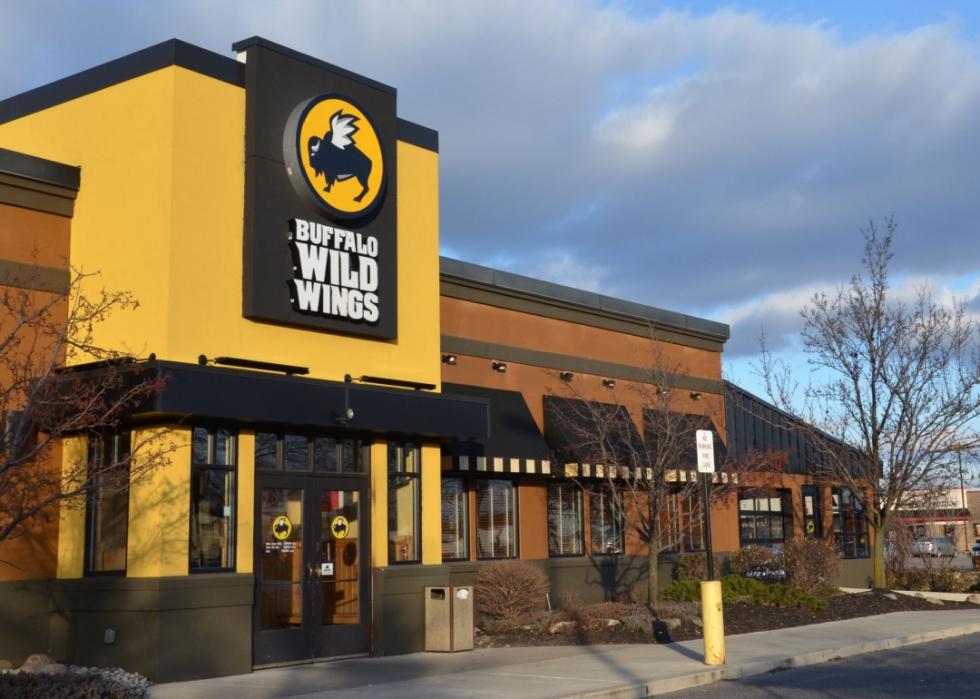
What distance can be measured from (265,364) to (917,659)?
10.00 meters

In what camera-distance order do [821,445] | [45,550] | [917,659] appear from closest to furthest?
[45,550], [917,659], [821,445]

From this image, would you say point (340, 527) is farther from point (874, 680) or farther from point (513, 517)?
point (874, 680)

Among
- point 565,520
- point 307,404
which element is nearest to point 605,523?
point 565,520

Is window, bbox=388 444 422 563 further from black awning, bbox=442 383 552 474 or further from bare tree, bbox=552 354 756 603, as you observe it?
bare tree, bbox=552 354 756 603

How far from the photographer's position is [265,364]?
1591cm

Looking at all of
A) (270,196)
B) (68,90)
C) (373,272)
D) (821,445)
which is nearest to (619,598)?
(821,445)

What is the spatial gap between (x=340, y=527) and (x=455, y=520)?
4.71m

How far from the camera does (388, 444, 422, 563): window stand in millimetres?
18234

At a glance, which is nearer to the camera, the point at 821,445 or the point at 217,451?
the point at 217,451

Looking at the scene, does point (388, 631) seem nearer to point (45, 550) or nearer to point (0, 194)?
point (45, 550)

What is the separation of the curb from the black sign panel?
6611 millimetres

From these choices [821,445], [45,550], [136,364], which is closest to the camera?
[136,364]

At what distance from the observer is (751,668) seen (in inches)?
621

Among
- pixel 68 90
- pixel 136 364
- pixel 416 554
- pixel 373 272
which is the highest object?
pixel 68 90
